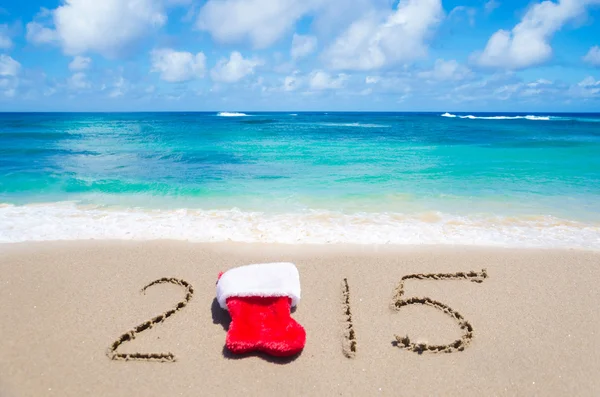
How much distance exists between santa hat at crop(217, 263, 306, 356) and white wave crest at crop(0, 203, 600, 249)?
2240mm

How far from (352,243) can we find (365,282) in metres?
1.49

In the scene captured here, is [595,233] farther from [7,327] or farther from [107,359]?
[7,327]

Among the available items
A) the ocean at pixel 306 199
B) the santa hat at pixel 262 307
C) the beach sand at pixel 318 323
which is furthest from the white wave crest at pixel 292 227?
the santa hat at pixel 262 307

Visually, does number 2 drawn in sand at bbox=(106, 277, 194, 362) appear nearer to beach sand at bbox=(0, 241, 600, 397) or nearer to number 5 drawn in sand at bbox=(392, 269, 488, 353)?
beach sand at bbox=(0, 241, 600, 397)

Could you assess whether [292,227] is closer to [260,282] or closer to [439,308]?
[260,282]

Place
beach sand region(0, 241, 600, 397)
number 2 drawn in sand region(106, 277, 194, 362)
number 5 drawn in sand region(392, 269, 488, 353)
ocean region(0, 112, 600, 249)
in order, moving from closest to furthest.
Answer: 1. beach sand region(0, 241, 600, 397)
2. number 2 drawn in sand region(106, 277, 194, 362)
3. number 5 drawn in sand region(392, 269, 488, 353)
4. ocean region(0, 112, 600, 249)

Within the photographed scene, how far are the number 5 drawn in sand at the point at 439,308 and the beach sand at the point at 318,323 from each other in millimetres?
72

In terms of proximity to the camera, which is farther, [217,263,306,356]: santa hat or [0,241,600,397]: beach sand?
[217,263,306,356]: santa hat

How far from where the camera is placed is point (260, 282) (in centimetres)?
443

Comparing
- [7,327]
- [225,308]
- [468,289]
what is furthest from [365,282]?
[7,327]

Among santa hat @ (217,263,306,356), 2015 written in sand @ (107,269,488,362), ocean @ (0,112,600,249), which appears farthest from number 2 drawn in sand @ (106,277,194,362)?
ocean @ (0,112,600,249)

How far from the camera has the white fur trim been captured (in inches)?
169

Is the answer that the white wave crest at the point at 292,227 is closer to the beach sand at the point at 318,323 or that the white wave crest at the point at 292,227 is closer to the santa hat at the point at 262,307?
the beach sand at the point at 318,323

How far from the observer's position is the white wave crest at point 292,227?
6.91m
